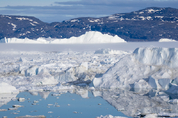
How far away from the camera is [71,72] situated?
484 inches

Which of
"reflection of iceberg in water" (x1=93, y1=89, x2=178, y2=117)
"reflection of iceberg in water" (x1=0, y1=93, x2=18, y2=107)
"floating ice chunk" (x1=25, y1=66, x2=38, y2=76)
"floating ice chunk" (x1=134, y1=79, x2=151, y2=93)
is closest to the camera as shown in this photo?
"reflection of iceberg in water" (x1=93, y1=89, x2=178, y2=117)

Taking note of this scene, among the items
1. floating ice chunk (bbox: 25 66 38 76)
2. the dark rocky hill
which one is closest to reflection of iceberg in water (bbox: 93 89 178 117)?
floating ice chunk (bbox: 25 66 38 76)

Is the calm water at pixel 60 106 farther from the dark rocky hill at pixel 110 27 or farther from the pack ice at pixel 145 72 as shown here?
the dark rocky hill at pixel 110 27

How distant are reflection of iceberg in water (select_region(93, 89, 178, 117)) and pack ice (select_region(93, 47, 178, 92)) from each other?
0.49 meters

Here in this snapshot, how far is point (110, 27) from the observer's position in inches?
2549

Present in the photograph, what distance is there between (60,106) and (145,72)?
12.8ft

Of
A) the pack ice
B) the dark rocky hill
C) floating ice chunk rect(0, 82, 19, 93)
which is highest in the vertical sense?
the dark rocky hill

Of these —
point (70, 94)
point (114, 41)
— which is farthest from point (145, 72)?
point (114, 41)

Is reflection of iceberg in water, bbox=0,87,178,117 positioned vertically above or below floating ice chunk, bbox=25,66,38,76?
below

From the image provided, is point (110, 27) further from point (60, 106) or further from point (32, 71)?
point (60, 106)

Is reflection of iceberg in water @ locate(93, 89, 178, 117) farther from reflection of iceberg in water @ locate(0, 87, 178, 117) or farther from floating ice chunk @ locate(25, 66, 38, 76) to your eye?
floating ice chunk @ locate(25, 66, 38, 76)

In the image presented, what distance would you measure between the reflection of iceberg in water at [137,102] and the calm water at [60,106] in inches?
11.1

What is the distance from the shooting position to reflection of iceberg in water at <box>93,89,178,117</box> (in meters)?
7.13

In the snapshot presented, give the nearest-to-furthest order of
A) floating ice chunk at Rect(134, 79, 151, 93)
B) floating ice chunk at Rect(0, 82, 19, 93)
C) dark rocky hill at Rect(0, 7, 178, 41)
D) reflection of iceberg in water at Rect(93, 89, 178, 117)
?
reflection of iceberg in water at Rect(93, 89, 178, 117)
floating ice chunk at Rect(0, 82, 19, 93)
floating ice chunk at Rect(134, 79, 151, 93)
dark rocky hill at Rect(0, 7, 178, 41)
